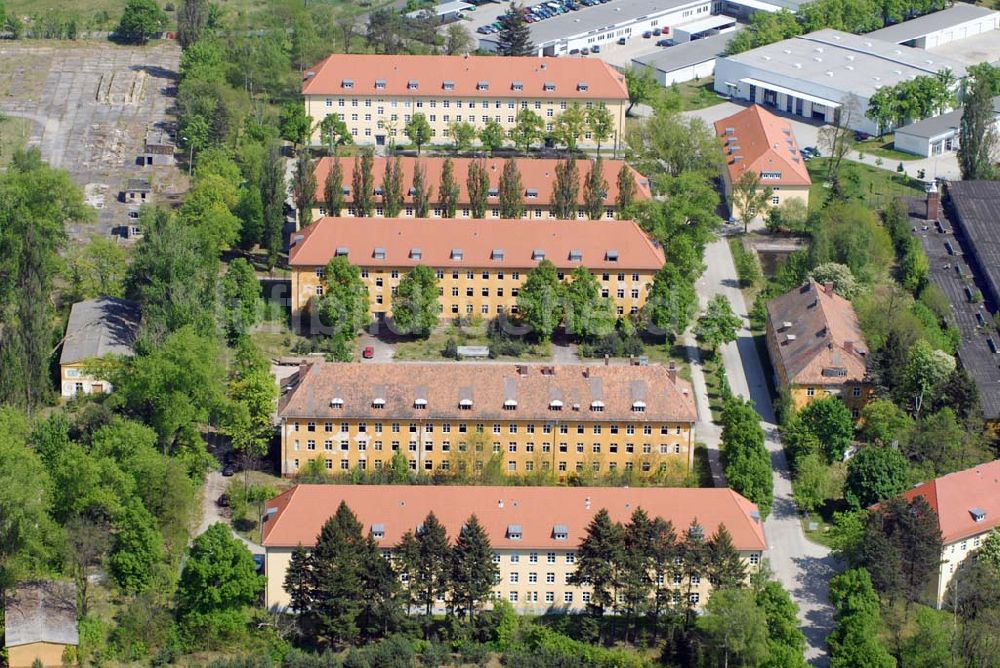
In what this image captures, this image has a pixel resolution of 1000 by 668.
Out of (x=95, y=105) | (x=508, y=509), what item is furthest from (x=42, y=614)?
(x=95, y=105)

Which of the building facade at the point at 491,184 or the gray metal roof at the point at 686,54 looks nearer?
the building facade at the point at 491,184

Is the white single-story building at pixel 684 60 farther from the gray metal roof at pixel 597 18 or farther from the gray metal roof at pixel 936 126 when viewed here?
the gray metal roof at pixel 936 126

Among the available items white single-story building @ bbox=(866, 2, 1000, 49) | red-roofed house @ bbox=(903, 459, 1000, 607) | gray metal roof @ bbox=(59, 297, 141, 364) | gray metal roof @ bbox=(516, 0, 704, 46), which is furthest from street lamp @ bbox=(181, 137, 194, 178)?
red-roofed house @ bbox=(903, 459, 1000, 607)

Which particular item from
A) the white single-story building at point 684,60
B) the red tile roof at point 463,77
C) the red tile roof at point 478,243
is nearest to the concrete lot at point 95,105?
the red tile roof at point 463,77

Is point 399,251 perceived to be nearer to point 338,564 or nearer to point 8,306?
point 8,306

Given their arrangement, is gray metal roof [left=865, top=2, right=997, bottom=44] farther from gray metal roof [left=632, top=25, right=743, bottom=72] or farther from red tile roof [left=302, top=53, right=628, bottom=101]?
red tile roof [left=302, top=53, right=628, bottom=101]

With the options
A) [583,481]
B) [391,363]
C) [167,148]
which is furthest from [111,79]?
[583,481]
